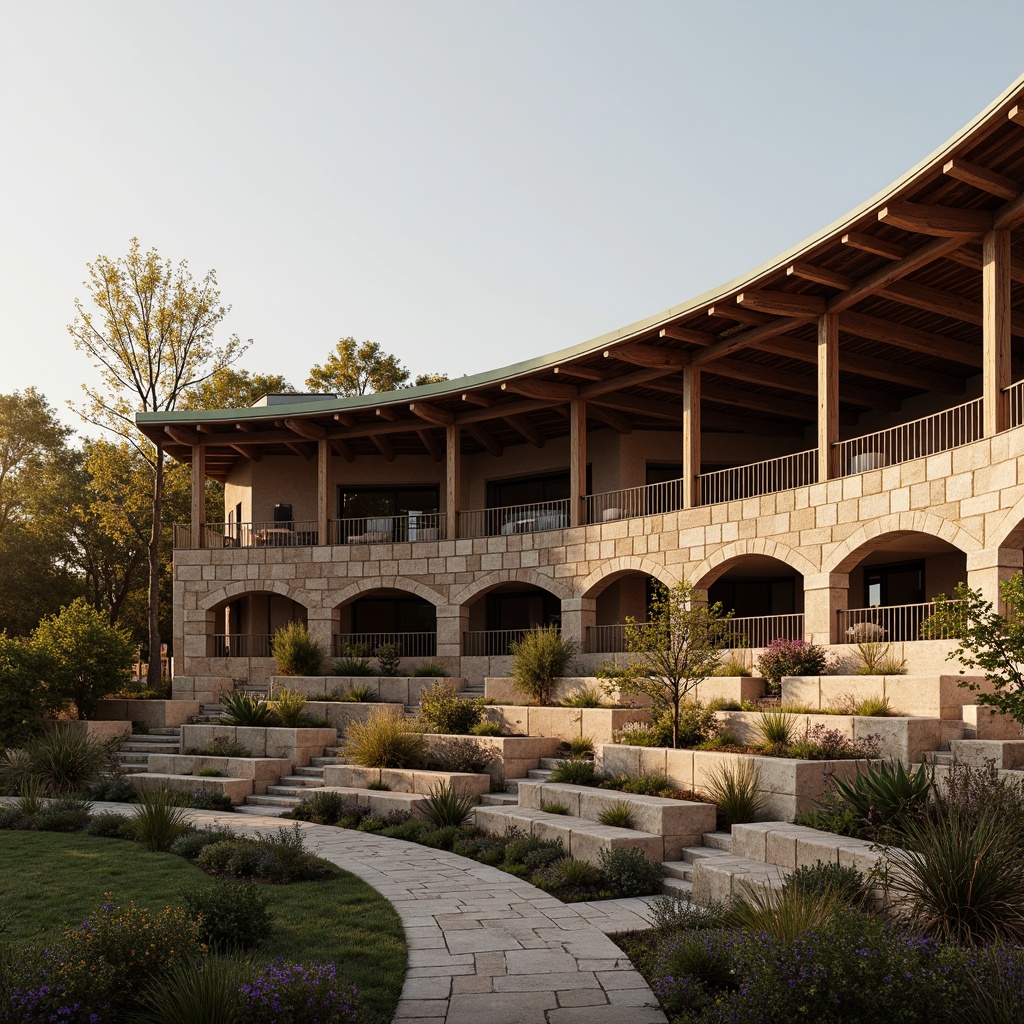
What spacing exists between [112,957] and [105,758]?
12688mm

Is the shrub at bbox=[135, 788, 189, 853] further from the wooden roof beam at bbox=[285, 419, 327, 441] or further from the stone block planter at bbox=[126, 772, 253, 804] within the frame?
the wooden roof beam at bbox=[285, 419, 327, 441]

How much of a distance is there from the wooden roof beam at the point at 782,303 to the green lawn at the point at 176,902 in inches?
457

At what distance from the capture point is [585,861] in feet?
32.8

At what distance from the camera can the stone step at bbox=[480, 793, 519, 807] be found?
13700mm

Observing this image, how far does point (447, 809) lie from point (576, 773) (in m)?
1.74

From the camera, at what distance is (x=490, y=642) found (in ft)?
83.8

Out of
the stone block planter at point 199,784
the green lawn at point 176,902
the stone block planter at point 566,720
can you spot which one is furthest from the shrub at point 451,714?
the green lawn at point 176,902

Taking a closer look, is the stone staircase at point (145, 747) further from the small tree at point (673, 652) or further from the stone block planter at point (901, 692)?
the stone block planter at point (901, 692)

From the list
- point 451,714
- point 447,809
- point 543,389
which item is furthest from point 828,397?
point 447,809

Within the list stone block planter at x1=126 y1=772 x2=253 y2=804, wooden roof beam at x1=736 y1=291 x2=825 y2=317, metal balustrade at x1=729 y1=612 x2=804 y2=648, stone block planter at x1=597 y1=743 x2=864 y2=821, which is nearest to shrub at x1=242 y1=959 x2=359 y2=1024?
stone block planter at x1=597 y1=743 x2=864 y2=821

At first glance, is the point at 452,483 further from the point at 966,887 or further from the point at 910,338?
the point at 966,887

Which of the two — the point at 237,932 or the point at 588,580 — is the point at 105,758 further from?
the point at 237,932

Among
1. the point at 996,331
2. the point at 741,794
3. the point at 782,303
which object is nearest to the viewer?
the point at 741,794

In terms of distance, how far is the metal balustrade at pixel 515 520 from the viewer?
928 inches
